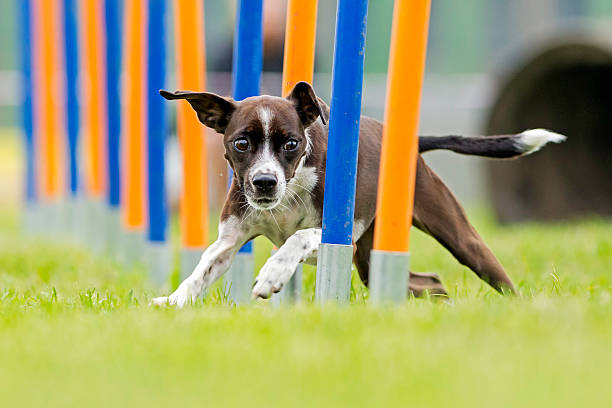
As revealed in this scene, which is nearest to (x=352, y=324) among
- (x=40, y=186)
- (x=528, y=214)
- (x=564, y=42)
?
(x=564, y=42)

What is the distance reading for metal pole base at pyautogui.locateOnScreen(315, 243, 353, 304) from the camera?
3785mm

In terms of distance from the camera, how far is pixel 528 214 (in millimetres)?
9906

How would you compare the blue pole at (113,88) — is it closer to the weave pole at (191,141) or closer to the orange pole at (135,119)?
the orange pole at (135,119)

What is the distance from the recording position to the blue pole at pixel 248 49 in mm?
4559

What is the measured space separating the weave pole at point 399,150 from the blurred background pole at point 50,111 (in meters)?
6.78

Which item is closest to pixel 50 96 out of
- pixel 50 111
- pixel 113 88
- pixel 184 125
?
pixel 50 111

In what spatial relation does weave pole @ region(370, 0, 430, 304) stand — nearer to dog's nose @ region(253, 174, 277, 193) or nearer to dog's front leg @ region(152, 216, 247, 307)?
dog's nose @ region(253, 174, 277, 193)

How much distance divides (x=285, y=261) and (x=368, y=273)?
1289 millimetres

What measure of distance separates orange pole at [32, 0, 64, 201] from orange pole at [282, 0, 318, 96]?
Result: 5943mm

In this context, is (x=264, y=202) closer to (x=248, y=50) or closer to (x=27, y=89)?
(x=248, y=50)

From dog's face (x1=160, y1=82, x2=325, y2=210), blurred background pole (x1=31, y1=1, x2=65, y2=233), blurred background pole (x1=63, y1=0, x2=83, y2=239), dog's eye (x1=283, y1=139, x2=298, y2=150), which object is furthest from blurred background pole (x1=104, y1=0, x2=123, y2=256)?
dog's eye (x1=283, y1=139, x2=298, y2=150)

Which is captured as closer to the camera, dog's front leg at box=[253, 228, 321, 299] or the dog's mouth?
dog's front leg at box=[253, 228, 321, 299]

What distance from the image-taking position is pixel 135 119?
691 cm

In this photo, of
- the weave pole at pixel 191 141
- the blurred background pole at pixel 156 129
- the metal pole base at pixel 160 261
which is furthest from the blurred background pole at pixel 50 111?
the weave pole at pixel 191 141
